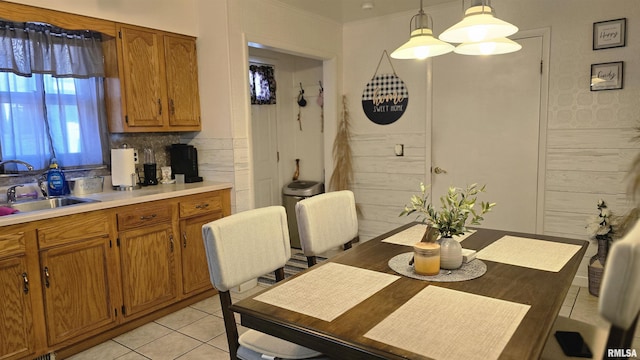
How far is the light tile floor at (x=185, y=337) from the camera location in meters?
2.55

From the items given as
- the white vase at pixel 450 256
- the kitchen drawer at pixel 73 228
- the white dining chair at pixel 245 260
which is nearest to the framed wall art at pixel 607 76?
the white vase at pixel 450 256

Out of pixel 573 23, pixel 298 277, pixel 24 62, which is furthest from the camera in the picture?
pixel 573 23

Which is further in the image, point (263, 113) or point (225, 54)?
point (263, 113)

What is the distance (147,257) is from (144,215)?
0.96ft

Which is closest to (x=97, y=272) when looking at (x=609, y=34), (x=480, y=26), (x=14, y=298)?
(x=14, y=298)

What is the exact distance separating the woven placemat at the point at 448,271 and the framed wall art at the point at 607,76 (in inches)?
89.3

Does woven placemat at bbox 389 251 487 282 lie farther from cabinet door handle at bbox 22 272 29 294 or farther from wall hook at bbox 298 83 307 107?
wall hook at bbox 298 83 307 107

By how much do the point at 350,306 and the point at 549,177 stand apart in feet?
9.17

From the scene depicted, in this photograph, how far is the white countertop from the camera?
7.55 feet

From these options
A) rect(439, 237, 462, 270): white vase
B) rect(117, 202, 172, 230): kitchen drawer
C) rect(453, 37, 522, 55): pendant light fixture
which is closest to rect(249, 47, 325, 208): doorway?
rect(117, 202, 172, 230): kitchen drawer

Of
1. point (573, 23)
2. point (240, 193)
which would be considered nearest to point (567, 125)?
point (573, 23)

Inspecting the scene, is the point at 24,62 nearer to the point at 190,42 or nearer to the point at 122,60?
the point at 122,60

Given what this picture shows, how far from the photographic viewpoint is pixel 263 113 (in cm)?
469

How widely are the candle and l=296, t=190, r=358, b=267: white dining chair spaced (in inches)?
26.0
